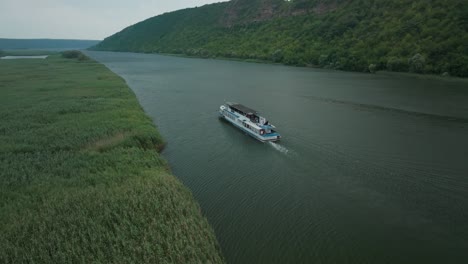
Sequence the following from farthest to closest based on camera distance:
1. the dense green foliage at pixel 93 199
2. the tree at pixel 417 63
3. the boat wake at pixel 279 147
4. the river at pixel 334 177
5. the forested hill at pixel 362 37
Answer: the forested hill at pixel 362 37 → the tree at pixel 417 63 → the boat wake at pixel 279 147 → the river at pixel 334 177 → the dense green foliage at pixel 93 199

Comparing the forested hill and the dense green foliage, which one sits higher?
the forested hill

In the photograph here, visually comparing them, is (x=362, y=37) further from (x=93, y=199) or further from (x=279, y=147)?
(x=93, y=199)

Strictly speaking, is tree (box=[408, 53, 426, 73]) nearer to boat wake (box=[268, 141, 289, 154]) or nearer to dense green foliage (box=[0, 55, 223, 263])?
→ boat wake (box=[268, 141, 289, 154])

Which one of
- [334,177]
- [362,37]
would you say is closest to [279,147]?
[334,177]

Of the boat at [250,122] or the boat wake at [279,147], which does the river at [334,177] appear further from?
the boat at [250,122]

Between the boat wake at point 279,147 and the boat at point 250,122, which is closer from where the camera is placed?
the boat wake at point 279,147

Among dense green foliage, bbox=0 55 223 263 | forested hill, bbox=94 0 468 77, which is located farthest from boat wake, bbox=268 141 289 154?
forested hill, bbox=94 0 468 77

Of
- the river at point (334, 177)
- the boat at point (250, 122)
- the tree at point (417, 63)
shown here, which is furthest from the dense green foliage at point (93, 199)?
the tree at point (417, 63)
